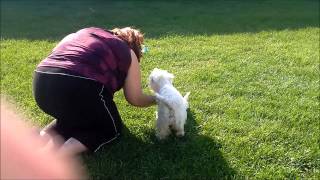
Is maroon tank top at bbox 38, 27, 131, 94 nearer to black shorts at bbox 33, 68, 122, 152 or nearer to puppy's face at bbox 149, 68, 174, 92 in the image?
black shorts at bbox 33, 68, 122, 152

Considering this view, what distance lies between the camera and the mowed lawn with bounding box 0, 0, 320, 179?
3.81m

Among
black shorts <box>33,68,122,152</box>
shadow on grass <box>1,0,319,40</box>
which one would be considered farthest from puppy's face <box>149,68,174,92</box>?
shadow on grass <box>1,0,319,40</box>

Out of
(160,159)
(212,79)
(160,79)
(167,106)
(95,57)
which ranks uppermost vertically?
(95,57)

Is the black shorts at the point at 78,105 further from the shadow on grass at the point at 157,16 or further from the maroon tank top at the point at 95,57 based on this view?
the shadow on grass at the point at 157,16

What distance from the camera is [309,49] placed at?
652cm

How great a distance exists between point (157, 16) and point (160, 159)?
5.10m

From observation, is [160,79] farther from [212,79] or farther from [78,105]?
[212,79]

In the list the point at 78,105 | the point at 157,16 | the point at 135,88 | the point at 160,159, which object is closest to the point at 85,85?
the point at 78,105

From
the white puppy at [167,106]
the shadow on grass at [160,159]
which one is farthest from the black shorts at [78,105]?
the white puppy at [167,106]

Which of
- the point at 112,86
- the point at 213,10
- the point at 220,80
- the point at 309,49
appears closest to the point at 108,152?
the point at 112,86

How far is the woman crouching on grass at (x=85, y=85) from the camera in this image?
3.65m

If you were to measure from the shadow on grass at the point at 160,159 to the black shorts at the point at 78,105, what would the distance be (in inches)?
5.6

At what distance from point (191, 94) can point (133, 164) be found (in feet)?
4.84

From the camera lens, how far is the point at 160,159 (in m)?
3.80
